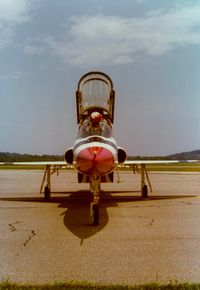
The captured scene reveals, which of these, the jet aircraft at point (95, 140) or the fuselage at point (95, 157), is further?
the jet aircraft at point (95, 140)

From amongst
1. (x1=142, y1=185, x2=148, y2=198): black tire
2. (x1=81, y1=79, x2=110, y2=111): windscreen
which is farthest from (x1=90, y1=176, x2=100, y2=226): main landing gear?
(x1=142, y1=185, x2=148, y2=198): black tire

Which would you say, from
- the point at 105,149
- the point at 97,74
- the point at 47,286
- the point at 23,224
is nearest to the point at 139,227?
the point at 105,149

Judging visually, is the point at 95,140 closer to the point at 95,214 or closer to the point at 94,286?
the point at 95,214

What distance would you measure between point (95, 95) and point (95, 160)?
5.73 m

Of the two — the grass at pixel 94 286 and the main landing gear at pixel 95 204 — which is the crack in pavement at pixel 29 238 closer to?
the main landing gear at pixel 95 204

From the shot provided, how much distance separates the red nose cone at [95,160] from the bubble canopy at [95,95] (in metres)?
4.54

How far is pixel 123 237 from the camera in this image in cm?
832

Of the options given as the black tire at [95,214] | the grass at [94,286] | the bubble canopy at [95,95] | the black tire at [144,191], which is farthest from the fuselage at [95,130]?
the grass at [94,286]

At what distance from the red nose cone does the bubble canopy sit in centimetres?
454

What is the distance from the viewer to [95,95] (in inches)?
582

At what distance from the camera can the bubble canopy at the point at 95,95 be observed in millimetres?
14500

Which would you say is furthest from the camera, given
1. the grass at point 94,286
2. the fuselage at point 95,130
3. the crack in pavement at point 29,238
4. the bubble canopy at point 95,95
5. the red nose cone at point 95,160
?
the bubble canopy at point 95,95

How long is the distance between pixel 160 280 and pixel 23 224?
207 inches

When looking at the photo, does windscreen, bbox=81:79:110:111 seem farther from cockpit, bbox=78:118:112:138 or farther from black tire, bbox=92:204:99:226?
black tire, bbox=92:204:99:226
